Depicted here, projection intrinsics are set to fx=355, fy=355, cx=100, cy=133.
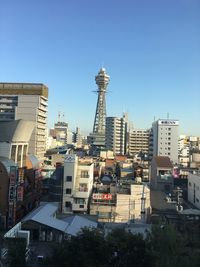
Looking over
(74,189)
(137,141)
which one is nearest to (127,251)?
(74,189)

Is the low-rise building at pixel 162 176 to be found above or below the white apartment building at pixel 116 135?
below

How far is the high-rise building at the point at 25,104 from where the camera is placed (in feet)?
253

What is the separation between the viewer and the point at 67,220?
26547mm

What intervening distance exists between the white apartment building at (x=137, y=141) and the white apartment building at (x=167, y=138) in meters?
32.3

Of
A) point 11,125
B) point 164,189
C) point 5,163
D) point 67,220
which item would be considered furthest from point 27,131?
point 164,189

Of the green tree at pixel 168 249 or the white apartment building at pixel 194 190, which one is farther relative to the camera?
the white apartment building at pixel 194 190

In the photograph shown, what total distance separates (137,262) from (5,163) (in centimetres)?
1650

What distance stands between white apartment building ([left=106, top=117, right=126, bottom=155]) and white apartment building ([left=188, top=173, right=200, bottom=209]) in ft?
236

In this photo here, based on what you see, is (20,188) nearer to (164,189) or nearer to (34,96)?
(164,189)

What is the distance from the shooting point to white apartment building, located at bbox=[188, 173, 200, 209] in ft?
127

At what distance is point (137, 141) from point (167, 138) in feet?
110

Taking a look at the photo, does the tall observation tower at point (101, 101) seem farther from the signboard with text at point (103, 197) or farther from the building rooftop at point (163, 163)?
the signboard with text at point (103, 197)

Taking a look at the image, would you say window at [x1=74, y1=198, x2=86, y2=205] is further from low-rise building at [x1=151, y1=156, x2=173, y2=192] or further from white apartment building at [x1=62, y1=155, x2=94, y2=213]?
low-rise building at [x1=151, y1=156, x2=173, y2=192]

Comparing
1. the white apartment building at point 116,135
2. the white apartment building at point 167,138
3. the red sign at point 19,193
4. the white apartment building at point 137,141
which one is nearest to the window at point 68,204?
the red sign at point 19,193
